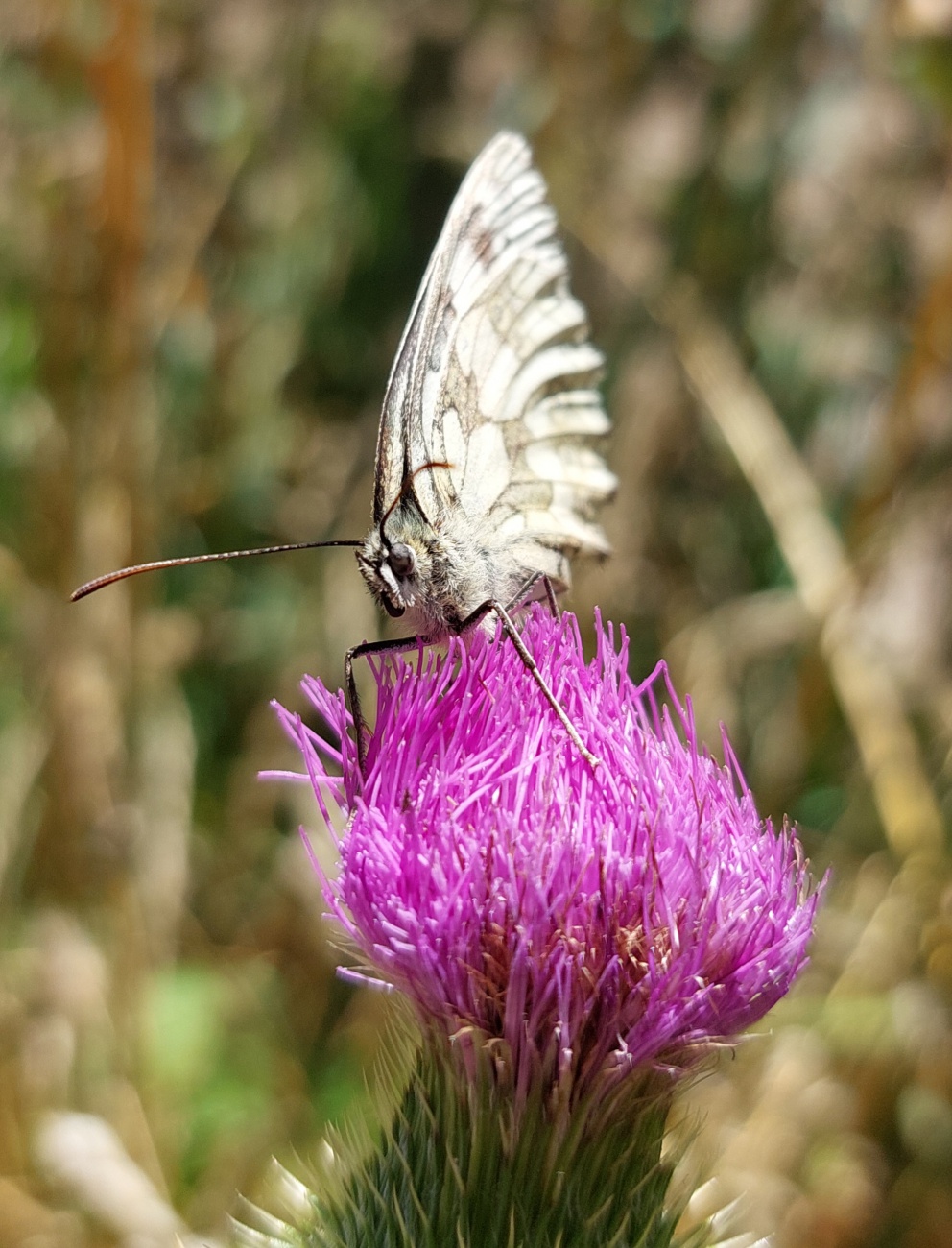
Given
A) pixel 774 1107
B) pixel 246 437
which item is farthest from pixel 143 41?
pixel 774 1107

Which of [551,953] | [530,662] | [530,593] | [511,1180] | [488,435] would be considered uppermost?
[488,435]

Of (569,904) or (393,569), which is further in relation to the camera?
(393,569)

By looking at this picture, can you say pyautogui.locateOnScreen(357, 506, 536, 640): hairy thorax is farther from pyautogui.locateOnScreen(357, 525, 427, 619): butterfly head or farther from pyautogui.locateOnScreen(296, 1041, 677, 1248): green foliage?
pyautogui.locateOnScreen(296, 1041, 677, 1248): green foliage

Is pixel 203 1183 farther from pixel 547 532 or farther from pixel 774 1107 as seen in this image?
pixel 547 532

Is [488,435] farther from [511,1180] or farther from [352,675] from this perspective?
[511,1180]

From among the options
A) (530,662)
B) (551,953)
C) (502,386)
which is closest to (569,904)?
(551,953)

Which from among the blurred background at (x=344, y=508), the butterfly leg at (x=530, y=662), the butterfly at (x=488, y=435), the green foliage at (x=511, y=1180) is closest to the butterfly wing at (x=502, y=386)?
the butterfly at (x=488, y=435)
